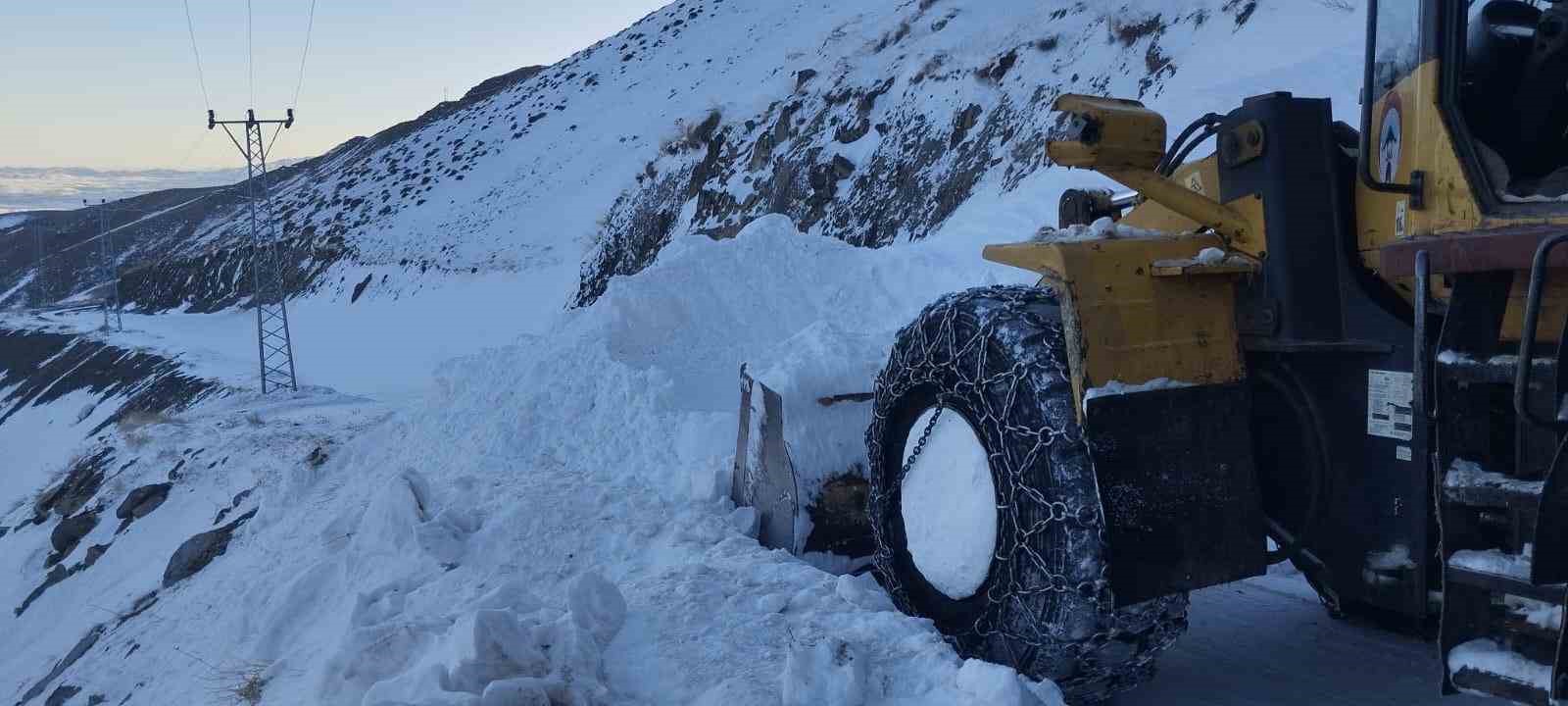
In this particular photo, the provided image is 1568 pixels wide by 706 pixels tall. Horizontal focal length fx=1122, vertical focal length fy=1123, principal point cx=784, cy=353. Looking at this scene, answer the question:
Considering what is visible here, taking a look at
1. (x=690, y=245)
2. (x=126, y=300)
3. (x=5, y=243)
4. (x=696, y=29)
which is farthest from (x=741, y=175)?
(x=5, y=243)

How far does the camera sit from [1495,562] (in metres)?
2.46

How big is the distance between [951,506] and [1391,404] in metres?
1.41

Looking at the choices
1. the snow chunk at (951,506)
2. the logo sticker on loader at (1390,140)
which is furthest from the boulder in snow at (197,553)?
the logo sticker on loader at (1390,140)

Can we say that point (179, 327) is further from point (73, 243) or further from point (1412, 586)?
point (73, 243)

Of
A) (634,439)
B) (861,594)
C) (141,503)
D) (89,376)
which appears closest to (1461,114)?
(861,594)

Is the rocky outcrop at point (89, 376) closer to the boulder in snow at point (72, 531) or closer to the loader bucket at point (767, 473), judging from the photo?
the boulder in snow at point (72, 531)

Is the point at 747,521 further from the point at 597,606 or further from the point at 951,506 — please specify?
the point at 951,506

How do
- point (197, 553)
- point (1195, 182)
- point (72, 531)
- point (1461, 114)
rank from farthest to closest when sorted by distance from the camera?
point (72, 531) → point (197, 553) → point (1195, 182) → point (1461, 114)

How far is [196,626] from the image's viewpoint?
759 cm

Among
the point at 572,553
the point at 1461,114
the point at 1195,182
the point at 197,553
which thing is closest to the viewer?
the point at 1461,114

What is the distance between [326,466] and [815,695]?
7933 mm

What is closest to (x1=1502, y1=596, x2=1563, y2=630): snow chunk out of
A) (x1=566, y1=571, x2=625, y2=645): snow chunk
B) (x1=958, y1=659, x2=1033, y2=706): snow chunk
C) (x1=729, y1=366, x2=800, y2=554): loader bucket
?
(x1=958, y1=659, x2=1033, y2=706): snow chunk

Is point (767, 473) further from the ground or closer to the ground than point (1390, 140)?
closer to the ground

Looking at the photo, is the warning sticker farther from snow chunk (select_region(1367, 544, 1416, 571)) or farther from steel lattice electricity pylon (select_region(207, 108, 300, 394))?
steel lattice electricity pylon (select_region(207, 108, 300, 394))
